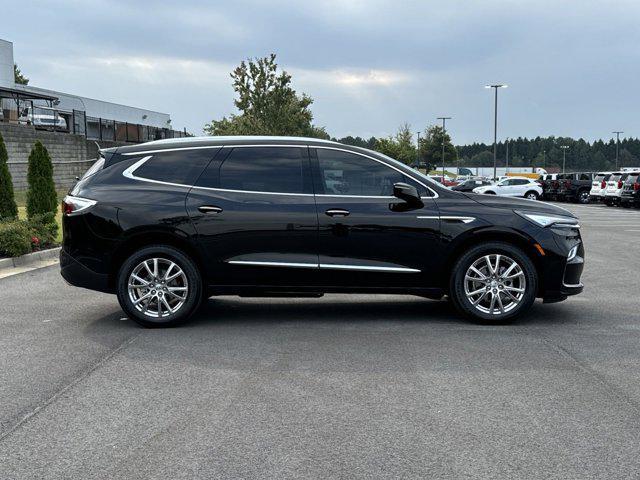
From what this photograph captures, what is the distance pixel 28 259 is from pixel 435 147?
89.0 m

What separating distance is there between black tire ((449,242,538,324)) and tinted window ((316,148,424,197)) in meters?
0.83

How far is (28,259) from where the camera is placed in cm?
1233

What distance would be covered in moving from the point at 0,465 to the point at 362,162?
4519 millimetres

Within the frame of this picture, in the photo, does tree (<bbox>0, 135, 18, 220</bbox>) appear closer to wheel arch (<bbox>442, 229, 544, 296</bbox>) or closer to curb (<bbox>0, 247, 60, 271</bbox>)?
curb (<bbox>0, 247, 60, 271</bbox>)

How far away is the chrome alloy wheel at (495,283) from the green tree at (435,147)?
91.8m

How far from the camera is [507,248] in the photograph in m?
7.21

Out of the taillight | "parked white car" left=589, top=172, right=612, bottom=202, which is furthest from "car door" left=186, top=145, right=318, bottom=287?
"parked white car" left=589, top=172, right=612, bottom=202

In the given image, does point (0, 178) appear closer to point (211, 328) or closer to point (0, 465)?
point (211, 328)

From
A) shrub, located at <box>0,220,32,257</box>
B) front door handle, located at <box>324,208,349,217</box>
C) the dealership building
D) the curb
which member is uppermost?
the dealership building

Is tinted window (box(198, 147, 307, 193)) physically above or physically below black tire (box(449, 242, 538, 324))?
above

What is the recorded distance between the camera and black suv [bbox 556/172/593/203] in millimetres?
44781

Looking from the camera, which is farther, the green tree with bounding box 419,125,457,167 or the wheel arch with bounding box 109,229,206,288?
the green tree with bounding box 419,125,457,167

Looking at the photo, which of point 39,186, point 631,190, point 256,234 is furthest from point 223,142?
point 631,190

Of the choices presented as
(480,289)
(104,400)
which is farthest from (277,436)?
(480,289)
